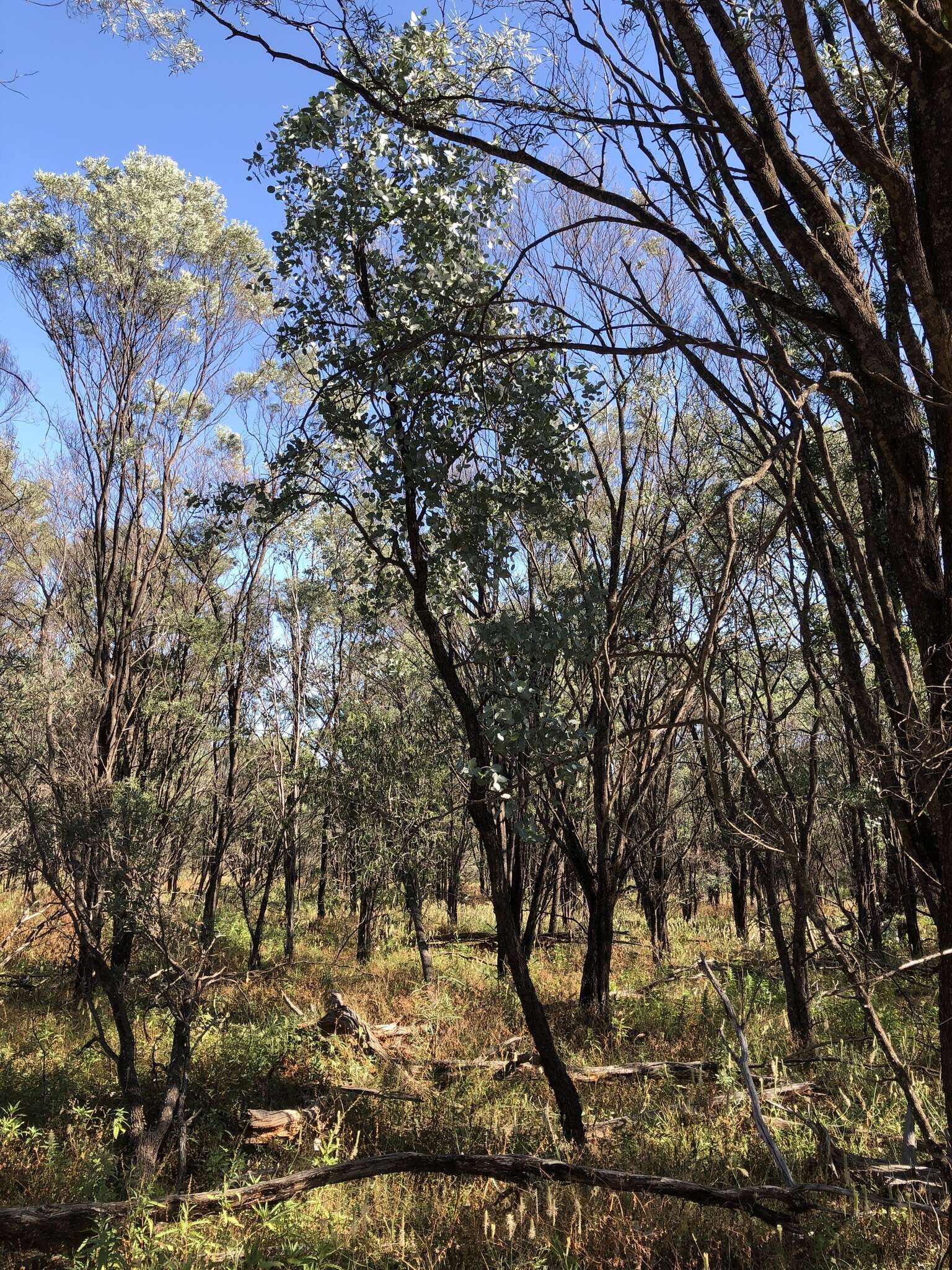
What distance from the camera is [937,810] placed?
2.45 meters

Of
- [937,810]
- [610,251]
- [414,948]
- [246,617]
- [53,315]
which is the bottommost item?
[414,948]

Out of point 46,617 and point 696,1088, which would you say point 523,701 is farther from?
point 46,617

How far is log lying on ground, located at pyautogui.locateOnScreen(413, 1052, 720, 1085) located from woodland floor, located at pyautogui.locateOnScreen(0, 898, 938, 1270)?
0.16 meters

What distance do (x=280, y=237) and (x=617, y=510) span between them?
4.95 meters

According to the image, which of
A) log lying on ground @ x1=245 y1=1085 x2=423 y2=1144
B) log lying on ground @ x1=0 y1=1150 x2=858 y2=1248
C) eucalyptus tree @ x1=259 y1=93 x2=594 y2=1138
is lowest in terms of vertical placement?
log lying on ground @ x1=245 y1=1085 x2=423 y2=1144

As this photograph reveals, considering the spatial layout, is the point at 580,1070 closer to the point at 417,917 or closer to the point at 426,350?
the point at 417,917

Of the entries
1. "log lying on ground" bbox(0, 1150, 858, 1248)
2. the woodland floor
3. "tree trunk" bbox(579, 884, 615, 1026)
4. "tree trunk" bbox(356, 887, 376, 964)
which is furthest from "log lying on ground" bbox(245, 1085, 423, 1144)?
"tree trunk" bbox(356, 887, 376, 964)

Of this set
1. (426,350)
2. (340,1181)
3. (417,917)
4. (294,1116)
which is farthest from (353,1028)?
(426,350)

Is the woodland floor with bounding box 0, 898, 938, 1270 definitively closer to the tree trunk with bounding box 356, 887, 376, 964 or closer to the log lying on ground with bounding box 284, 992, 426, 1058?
the log lying on ground with bounding box 284, 992, 426, 1058

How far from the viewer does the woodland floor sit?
13.0 ft

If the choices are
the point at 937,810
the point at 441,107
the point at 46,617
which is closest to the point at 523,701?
the point at 937,810

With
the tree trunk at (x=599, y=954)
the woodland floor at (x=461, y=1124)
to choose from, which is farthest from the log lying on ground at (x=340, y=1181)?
the tree trunk at (x=599, y=954)

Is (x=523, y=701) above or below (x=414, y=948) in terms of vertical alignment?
above

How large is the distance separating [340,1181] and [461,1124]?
207 centimetres
